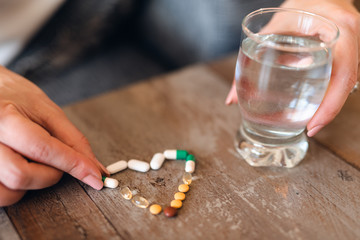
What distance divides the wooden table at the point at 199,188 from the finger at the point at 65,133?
0.05m

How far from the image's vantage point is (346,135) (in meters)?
0.82

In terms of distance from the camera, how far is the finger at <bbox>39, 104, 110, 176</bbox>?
692mm

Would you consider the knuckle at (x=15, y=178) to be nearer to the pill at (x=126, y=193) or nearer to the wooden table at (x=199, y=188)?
the wooden table at (x=199, y=188)

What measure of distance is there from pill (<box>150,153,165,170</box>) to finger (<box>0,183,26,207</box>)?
0.81ft

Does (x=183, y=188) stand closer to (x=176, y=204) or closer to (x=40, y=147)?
(x=176, y=204)

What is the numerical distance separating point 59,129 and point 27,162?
4.3 inches

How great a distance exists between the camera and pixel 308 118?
671 mm

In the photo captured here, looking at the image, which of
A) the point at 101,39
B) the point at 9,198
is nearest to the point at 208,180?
the point at 9,198

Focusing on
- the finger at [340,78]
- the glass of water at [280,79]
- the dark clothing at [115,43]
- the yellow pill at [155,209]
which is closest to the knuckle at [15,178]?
the yellow pill at [155,209]

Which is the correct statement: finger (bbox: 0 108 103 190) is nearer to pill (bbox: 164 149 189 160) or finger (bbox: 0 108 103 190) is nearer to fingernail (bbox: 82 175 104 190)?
fingernail (bbox: 82 175 104 190)

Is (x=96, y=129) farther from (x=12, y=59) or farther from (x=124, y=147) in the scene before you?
(x=12, y=59)

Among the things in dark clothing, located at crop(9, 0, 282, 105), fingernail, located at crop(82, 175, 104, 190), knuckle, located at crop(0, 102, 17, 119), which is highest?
knuckle, located at crop(0, 102, 17, 119)

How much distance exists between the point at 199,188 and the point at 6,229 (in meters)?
0.34

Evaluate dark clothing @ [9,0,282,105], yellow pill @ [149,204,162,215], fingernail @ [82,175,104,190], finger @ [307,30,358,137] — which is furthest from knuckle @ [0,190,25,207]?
dark clothing @ [9,0,282,105]
